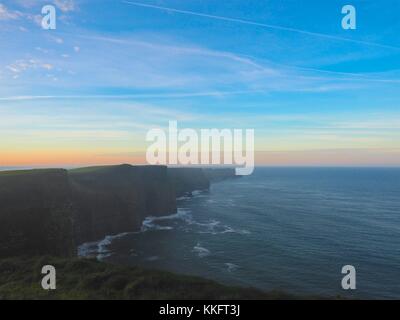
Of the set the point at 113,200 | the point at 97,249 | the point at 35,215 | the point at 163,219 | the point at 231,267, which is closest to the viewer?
the point at 35,215

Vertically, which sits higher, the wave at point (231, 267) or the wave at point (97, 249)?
the wave at point (231, 267)

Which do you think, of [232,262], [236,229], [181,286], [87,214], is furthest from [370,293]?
[87,214]

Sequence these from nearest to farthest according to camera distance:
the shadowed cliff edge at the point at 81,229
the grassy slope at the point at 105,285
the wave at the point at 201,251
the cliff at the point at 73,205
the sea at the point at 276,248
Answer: the grassy slope at the point at 105,285, the shadowed cliff edge at the point at 81,229, the cliff at the point at 73,205, the sea at the point at 276,248, the wave at the point at 201,251

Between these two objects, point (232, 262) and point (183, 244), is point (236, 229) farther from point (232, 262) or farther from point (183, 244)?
point (232, 262)

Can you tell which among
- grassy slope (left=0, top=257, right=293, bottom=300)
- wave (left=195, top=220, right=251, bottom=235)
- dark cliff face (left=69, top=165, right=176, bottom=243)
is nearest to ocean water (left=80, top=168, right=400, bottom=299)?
wave (left=195, top=220, right=251, bottom=235)

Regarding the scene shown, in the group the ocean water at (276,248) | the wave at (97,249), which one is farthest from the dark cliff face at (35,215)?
the ocean water at (276,248)

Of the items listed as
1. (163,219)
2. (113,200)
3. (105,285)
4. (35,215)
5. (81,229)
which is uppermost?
(35,215)

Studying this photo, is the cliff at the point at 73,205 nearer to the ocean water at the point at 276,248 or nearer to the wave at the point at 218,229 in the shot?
the ocean water at the point at 276,248

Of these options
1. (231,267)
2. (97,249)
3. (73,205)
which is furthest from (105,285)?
(73,205)

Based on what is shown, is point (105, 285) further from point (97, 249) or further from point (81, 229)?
point (81, 229)
